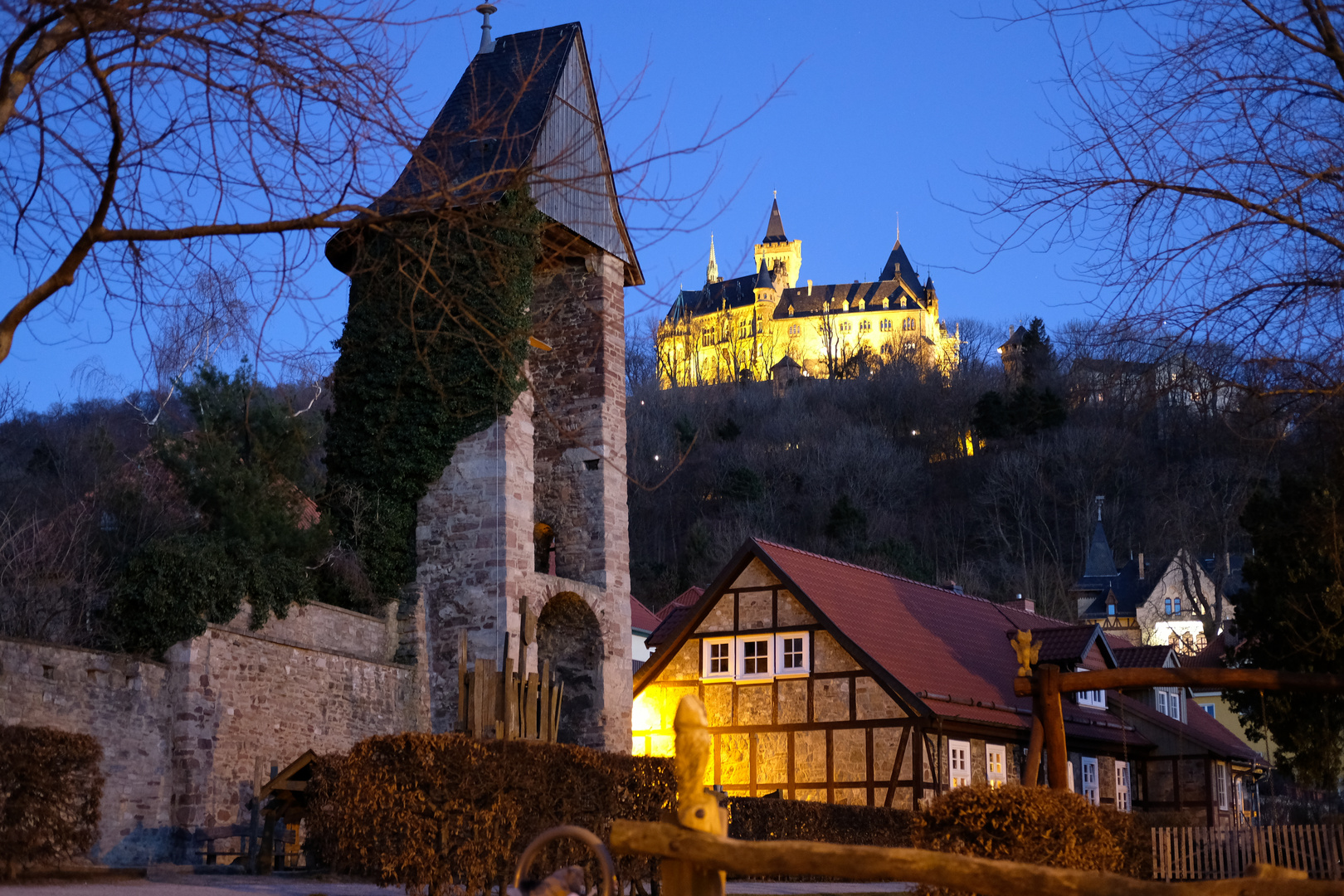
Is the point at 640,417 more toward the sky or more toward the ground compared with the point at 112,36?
more toward the sky

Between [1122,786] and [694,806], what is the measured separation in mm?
25652

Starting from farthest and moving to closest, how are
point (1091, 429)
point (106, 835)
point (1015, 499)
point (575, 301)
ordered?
point (1015, 499)
point (1091, 429)
point (575, 301)
point (106, 835)

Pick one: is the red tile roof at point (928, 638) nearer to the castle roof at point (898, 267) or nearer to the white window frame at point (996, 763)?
the white window frame at point (996, 763)

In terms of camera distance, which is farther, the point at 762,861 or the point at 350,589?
the point at 350,589

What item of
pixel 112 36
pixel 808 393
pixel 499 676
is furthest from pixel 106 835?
pixel 808 393

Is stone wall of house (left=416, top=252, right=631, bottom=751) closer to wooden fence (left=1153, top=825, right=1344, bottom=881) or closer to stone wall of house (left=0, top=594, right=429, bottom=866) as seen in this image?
stone wall of house (left=0, top=594, right=429, bottom=866)

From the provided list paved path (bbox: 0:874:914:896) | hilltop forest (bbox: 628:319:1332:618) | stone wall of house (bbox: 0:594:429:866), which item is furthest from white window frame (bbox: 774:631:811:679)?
hilltop forest (bbox: 628:319:1332:618)

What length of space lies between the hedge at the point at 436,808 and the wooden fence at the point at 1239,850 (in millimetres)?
8778

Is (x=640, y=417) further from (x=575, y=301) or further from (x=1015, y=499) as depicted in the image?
(x=575, y=301)

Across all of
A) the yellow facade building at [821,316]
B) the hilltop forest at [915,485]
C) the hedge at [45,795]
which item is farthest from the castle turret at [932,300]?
the hedge at [45,795]

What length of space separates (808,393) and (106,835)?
64771mm

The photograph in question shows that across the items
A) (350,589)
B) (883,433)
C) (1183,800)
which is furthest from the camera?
(883,433)

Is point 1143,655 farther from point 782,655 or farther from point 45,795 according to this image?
point 45,795

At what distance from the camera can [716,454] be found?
67375mm
